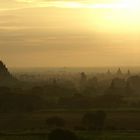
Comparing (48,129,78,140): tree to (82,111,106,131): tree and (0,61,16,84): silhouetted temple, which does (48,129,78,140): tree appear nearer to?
(82,111,106,131): tree

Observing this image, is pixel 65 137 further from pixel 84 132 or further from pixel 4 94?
pixel 4 94

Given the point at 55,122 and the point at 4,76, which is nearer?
the point at 55,122

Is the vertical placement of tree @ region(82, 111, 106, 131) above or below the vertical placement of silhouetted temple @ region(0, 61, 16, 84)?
below

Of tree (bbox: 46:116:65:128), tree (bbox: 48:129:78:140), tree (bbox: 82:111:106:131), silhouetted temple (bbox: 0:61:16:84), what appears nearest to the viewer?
tree (bbox: 48:129:78:140)

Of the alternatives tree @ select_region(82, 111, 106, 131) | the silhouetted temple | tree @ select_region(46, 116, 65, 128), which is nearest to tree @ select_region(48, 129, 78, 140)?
tree @ select_region(82, 111, 106, 131)

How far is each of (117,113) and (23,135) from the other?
78.1ft

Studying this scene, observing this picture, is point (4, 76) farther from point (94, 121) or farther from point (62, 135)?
point (62, 135)

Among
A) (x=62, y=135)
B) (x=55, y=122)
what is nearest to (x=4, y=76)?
(x=55, y=122)

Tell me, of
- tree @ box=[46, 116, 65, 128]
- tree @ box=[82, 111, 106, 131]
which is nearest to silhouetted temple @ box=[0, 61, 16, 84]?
tree @ box=[46, 116, 65, 128]

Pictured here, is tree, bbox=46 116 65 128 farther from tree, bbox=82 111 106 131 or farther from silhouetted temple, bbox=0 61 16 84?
silhouetted temple, bbox=0 61 16 84

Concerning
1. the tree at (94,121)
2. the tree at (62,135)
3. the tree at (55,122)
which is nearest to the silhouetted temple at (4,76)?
the tree at (55,122)

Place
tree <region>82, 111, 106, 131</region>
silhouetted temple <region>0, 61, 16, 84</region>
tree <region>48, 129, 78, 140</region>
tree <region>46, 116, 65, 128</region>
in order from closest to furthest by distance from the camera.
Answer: tree <region>48, 129, 78, 140</region> → tree <region>82, 111, 106, 131</region> → tree <region>46, 116, 65, 128</region> → silhouetted temple <region>0, 61, 16, 84</region>

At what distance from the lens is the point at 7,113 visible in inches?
2933

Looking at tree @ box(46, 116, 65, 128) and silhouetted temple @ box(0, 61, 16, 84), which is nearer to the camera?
tree @ box(46, 116, 65, 128)
